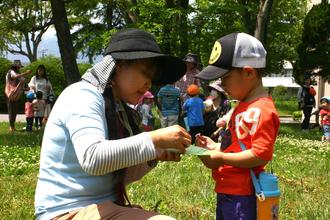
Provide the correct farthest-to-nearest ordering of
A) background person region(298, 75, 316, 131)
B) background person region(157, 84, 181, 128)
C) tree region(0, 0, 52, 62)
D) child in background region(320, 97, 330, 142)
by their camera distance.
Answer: tree region(0, 0, 52, 62)
background person region(298, 75, 316, 131)
child in background region(320, 97, 330, 142)
background person region(157, 84, 181, 128)

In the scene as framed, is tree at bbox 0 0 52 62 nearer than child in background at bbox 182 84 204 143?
No

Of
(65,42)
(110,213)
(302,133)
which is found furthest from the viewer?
(302,133)

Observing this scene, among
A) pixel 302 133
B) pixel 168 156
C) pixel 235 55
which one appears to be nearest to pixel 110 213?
pixel 168 156

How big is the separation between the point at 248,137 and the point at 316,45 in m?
20.1

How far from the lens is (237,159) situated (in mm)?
3127

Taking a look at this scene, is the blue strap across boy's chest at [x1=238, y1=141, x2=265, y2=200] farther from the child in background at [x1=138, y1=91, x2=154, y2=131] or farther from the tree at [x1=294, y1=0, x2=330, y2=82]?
the tree at [x1=294, y1=0, x2=330, y2=82]

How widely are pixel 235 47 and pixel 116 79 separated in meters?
0.87

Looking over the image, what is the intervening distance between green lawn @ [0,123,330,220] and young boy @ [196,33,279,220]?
0.67 meters

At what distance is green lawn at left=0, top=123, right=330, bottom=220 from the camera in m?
4.91

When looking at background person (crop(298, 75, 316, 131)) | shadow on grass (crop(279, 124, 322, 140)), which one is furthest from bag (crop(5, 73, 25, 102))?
background person (crop(298, 75, 316, 131))

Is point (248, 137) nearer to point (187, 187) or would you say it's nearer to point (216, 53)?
point (216, 53)

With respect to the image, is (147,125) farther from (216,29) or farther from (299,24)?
(299,24)

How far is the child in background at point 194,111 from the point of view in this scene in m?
10.7

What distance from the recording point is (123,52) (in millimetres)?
2701
